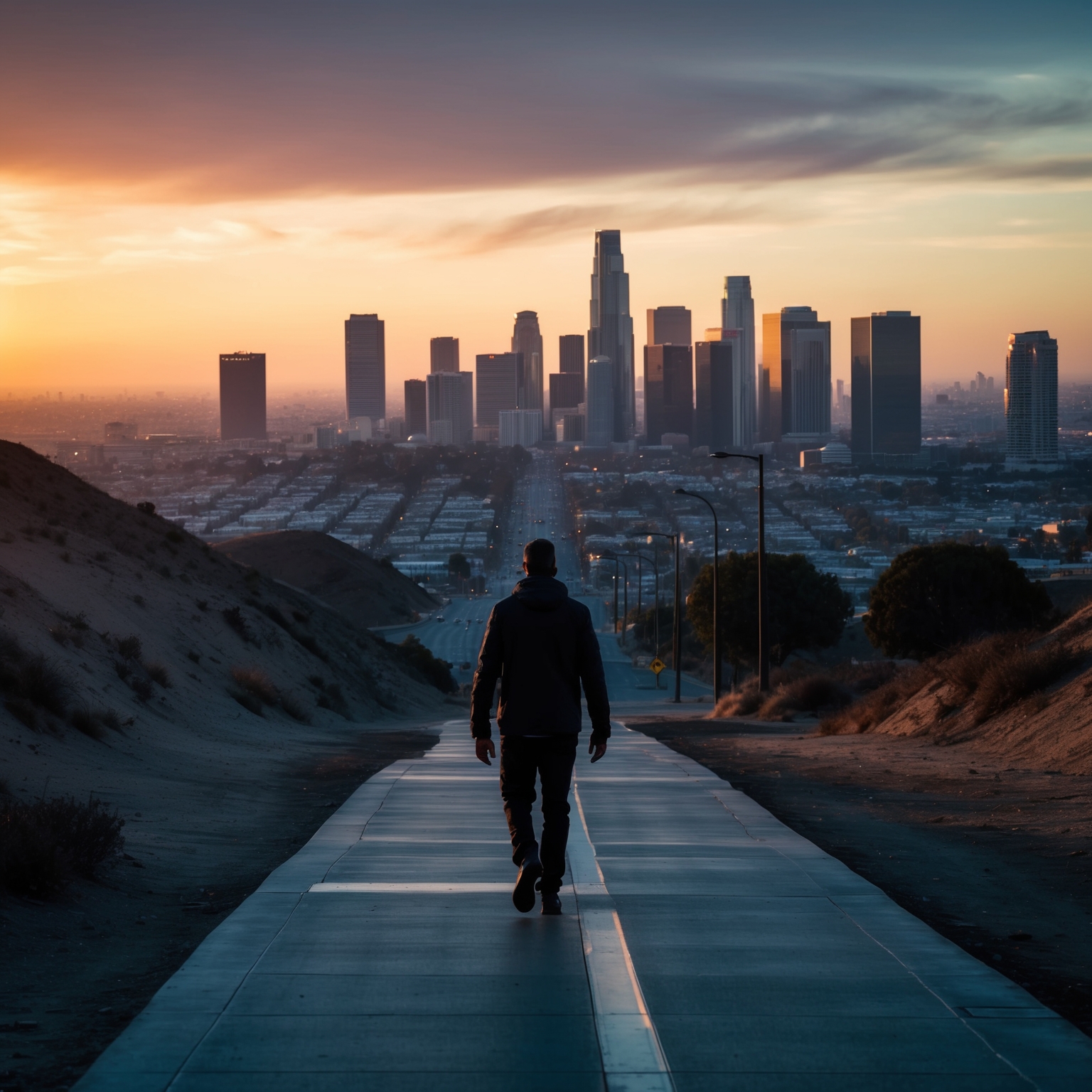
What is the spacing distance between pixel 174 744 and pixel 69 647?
4.37m

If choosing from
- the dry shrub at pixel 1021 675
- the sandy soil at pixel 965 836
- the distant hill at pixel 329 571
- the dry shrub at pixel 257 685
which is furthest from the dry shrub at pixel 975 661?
the distant hill at pixel 329 571

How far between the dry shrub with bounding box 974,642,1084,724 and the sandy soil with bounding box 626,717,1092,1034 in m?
1.03

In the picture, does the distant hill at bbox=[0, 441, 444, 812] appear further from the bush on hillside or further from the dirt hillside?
the dirt hillside

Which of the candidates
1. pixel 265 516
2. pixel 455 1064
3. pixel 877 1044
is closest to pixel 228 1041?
pixel 455 1064

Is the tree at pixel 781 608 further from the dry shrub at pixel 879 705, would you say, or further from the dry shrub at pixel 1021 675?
the dry shrub at pixel 1021 675

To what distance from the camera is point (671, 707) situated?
47562 mm

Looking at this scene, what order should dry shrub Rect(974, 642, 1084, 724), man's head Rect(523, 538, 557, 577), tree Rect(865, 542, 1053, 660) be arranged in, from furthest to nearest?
tree Rect(865, 542, 1053, 660) → dry shrub Rect(974, 642, 1084, 724) → man's head Rect(523, 538, 557, 577)

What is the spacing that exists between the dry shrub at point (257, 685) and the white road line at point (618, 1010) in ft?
71.0

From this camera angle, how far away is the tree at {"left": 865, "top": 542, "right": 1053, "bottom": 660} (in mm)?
42281

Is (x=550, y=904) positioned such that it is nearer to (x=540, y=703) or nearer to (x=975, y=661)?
(x=540, y=703)

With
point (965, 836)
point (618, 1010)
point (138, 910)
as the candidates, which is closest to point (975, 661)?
point (965, 836)

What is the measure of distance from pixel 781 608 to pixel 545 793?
50398 mm

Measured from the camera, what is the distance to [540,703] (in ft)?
22.8

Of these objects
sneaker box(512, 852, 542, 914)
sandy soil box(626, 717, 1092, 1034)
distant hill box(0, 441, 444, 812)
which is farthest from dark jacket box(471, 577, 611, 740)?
distant hill box(0, 441, 444, 812)
